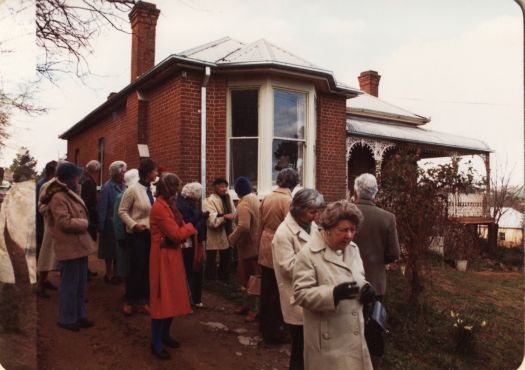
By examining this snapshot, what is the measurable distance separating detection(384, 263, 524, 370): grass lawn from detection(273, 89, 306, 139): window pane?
11.2 feet

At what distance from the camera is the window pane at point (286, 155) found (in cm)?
868

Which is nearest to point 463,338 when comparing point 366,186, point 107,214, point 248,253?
point 366,186

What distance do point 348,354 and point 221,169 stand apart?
6.13 metres

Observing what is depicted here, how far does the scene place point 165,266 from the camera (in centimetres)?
404

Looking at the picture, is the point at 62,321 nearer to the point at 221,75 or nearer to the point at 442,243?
the point at 221,75

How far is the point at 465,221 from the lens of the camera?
12.4 metres

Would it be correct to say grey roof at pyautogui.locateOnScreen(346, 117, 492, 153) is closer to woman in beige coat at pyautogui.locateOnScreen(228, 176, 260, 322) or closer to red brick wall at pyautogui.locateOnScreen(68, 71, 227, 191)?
red brick wall at pyautogui.locateOnScreen(68, 71, 227, 191)

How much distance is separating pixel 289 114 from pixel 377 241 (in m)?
5.21

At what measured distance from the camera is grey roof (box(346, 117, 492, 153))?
38.5ft

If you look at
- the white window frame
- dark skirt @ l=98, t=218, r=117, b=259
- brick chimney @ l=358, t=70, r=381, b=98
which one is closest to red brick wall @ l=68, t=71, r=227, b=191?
the white window frame

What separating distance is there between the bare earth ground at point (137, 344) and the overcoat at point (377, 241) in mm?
1315

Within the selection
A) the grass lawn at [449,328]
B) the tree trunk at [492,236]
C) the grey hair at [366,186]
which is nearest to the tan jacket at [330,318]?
the grey hair at [366,186]

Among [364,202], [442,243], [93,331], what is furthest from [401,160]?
[93,331]

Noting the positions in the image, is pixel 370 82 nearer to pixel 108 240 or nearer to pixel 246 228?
pixel 246 228
